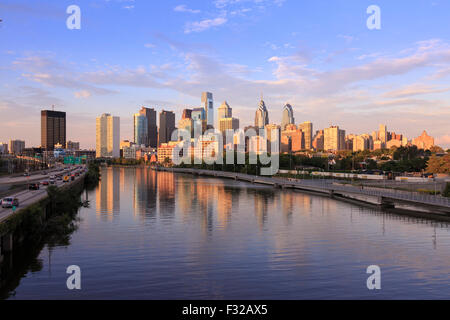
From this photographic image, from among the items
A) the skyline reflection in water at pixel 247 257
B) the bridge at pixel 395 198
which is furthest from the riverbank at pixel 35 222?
the bridge at pixel 395 198

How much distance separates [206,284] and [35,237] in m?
26.0

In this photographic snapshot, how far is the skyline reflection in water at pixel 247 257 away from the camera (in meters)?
28.4

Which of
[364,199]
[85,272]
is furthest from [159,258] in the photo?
[364,199]

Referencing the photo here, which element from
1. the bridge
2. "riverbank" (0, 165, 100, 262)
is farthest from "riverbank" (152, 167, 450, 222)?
"riverbank" (0, 165, 100, 262)

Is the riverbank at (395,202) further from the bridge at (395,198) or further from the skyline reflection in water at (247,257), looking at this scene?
the skyline reflection in water at (247,257)

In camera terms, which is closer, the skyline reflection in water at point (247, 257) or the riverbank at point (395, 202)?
the skyline reflection in water at point (247, 257)

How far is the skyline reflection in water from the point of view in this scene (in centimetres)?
2839

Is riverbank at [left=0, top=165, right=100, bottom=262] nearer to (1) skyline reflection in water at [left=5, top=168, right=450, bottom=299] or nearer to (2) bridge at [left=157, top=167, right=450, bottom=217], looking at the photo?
(1) skyline reflection in water at [left=5, top=168, right=450, bottom=299]

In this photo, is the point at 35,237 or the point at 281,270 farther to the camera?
the point at 35,237

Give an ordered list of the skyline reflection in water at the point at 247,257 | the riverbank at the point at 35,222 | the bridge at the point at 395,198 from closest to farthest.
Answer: the skyline reflection in water at the point at 247,257, the riverbank at the point at 35,222, the bridge at the point at 395,198

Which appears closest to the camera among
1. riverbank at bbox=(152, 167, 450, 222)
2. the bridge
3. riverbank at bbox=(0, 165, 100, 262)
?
riverbank at bbox=(0, 165, 100, 262)
